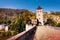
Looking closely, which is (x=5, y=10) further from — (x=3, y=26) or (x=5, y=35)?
(x=5, y=35)

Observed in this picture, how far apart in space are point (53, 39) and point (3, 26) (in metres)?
29.5

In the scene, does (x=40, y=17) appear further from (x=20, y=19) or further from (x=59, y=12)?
(x=59, y=12)

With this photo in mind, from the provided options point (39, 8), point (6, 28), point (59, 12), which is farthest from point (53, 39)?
point (59, 12)

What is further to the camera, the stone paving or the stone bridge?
the stone paving

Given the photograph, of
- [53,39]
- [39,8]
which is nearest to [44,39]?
[53,39]

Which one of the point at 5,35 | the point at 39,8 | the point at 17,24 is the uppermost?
the point at 39,8

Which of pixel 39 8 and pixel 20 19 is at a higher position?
pixel 39 8

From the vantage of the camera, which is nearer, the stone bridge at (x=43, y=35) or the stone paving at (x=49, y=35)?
the stone bridge at (x=43, y=35)

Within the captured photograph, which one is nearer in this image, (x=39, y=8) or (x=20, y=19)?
(x=20, y=19)

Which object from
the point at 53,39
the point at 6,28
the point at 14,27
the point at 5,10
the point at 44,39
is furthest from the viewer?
the point at 5,10

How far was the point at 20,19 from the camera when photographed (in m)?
27.0

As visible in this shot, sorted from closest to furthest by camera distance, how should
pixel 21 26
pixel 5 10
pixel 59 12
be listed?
pixel 21 26 → pixel 59 12 → pixel 5 10

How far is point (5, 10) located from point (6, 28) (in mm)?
41948

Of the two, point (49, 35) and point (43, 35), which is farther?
point (43, 35)
